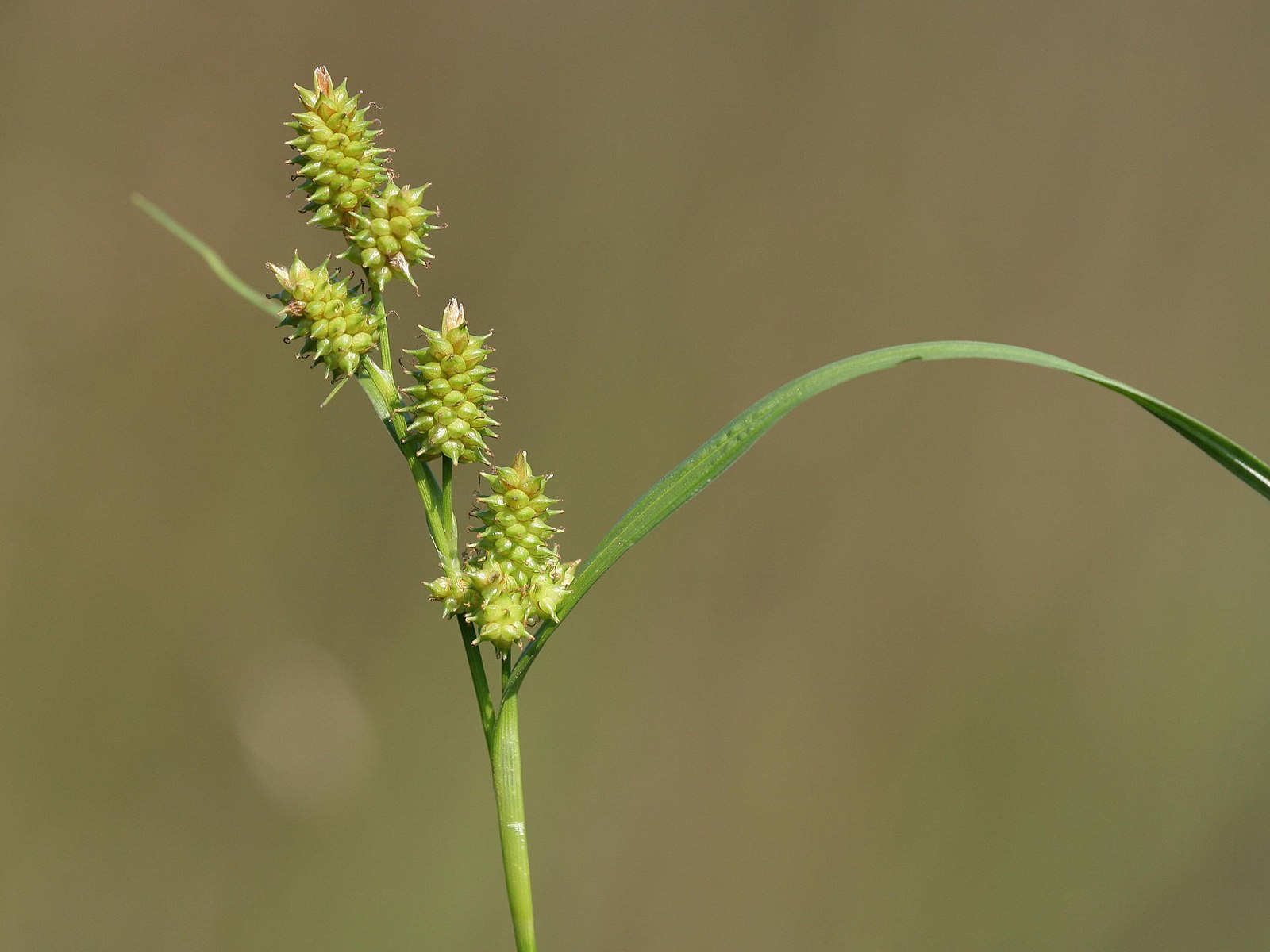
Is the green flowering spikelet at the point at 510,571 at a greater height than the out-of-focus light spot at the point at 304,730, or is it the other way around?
the green flowering spikelet at the point at 510,571

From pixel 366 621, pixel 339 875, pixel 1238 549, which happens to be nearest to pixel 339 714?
pixel 366 621

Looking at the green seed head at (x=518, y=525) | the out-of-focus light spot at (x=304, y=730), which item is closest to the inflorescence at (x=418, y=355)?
the green seed head at (x=518, y=525)

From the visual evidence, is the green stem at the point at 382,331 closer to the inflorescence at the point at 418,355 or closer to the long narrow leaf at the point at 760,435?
the inflorescence at the point at 418,355

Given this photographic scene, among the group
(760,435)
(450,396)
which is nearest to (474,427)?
(450,396)

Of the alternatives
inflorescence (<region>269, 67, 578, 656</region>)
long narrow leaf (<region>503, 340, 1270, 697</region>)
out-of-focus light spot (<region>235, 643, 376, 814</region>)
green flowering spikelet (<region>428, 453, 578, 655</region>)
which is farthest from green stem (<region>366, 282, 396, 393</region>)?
out-of-focus light spot (<region>235, 643, 376, 814</region>)

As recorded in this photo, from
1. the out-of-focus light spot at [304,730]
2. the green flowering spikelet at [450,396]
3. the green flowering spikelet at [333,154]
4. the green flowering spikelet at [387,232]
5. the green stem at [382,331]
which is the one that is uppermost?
the green flowering spikelet at [333,154]

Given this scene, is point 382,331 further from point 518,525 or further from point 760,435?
point 760,435
